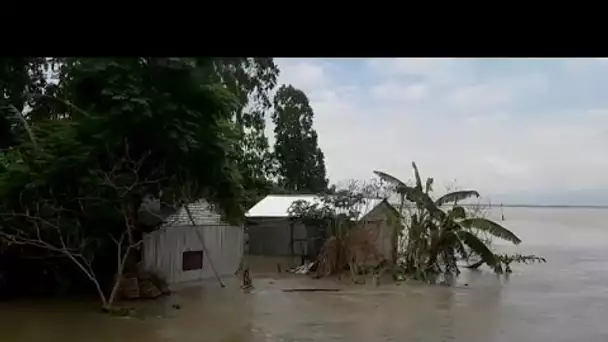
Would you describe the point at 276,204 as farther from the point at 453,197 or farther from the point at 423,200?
the point at 453,197

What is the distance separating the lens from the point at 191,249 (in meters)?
14.1

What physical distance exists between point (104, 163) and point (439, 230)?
7.84 m

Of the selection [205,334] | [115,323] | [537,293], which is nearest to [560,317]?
[537,293]

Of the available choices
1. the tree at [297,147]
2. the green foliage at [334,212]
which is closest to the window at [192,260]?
the green foliage at [334,212]

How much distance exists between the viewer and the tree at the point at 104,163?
10.6m

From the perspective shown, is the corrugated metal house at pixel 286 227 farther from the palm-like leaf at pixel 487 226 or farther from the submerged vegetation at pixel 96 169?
the submerged vegetation at pixel 96 169

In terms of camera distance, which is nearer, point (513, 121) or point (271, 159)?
point (513, 121)

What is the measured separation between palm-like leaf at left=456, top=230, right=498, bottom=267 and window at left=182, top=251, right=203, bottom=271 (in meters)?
5.57

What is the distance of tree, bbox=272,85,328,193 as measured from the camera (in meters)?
22.7

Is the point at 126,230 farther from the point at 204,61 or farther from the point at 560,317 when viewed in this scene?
the point at 204,61

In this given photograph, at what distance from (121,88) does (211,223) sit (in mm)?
4986

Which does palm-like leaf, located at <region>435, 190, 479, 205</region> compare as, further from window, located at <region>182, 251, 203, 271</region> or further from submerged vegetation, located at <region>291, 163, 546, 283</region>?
window, located at <region>182, 251, 203, 271</region>

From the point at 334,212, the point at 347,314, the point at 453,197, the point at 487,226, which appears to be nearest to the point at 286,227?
the point at 334,212

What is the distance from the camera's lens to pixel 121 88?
34.4 ft
